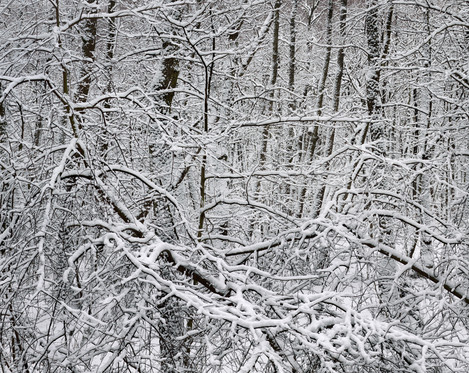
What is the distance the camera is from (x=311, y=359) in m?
2.97

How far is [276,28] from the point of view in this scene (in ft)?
46.6

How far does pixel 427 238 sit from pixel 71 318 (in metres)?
3.15

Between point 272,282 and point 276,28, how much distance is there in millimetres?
11470

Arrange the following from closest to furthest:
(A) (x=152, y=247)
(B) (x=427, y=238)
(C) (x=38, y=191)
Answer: (A) (x=152, y=247) → (C) (x=38, y=191) → (B) (x=427, y=238)

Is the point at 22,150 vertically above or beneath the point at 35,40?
beneath

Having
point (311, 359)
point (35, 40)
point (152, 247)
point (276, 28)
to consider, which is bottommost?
point (311, 359)

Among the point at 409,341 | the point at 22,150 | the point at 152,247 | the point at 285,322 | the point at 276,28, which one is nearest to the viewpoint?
the point at 285,322

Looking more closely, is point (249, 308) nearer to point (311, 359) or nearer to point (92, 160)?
point (311, 359)

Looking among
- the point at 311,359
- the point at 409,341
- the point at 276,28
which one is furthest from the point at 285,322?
the point at 276,28

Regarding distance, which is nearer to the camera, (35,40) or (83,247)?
(83,247)

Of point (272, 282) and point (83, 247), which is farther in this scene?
point (272, 282)

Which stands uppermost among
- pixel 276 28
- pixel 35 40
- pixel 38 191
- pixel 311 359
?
pixel 276 28

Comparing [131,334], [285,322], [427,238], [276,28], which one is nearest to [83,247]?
[131,334]

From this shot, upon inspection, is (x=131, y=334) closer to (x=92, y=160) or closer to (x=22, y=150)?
(x=92, y=160)
